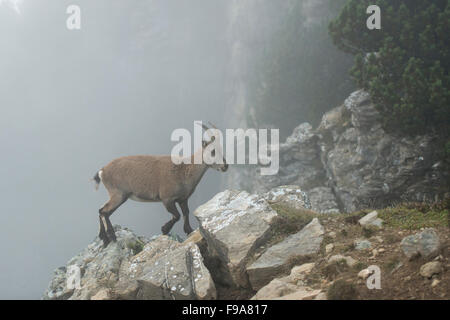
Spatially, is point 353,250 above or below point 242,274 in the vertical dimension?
above

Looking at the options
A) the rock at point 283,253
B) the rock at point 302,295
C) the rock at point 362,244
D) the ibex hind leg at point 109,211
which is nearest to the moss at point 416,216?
the rock at point 362,244

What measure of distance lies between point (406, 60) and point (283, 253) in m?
13.4

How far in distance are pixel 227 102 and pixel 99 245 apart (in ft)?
215

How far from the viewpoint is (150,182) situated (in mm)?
9258

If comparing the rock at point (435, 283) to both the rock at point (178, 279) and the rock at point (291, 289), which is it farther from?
the rock at point (178, 279)

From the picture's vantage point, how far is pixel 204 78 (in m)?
95.2

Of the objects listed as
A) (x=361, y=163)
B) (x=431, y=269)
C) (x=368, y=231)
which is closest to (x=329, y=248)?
(x=368, y=231)

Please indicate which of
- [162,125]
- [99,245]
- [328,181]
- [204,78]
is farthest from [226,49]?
[99,245]

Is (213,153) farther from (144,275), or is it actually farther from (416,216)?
(416,216)

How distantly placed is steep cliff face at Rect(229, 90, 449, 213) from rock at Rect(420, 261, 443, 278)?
7647 mm

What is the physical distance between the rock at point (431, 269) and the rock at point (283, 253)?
1.86m

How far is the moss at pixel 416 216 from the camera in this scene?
5750mm

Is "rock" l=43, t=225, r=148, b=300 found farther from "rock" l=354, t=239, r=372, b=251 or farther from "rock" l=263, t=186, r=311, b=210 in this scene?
"rock" l=354, t=239, r=372, b=251

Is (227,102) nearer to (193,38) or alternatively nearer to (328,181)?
(193,38)
